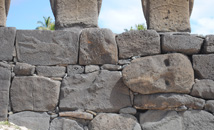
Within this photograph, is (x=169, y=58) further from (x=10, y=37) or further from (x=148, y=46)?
(x=10, y=37)

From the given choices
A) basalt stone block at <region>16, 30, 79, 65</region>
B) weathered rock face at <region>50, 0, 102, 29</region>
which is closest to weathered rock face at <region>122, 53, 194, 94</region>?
basalt stone block at <region>16, 30, 79, 65</region>

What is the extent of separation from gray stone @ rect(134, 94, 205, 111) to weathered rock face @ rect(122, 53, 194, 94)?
68 millimetres

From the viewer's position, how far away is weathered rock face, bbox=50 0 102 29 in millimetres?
3807

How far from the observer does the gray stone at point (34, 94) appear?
356 centimetres

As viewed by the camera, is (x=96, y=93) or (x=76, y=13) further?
(x=76, y=13)

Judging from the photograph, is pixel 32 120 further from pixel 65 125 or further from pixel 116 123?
pixel 116 123

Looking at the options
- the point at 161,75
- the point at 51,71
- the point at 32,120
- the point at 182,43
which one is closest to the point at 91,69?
the point at 51,71

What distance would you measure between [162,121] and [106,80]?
89 centimetres

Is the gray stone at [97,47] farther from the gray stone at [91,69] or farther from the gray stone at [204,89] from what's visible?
the gray stone at [204,89]

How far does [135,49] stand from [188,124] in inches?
46.4

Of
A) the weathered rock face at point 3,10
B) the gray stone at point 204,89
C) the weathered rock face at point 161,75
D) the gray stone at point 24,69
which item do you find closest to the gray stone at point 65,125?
the gray stone at point 24,69

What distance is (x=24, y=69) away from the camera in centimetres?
360

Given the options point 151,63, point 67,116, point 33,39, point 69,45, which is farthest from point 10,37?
point 151,63

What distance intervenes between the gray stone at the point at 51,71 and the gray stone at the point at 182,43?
4.67 ft
